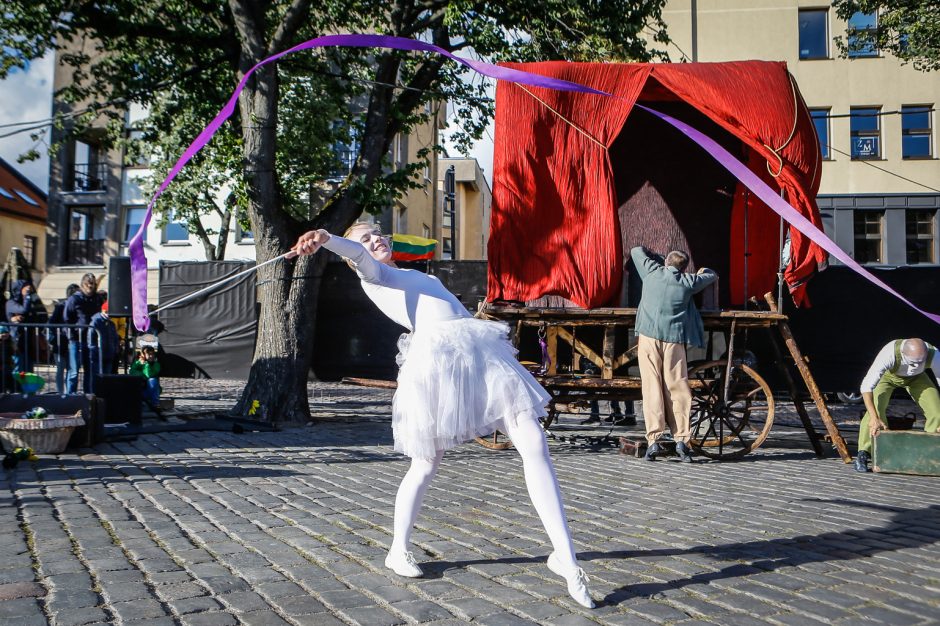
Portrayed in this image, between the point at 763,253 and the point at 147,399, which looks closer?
the point at 763,253

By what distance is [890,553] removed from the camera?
14.1 feet

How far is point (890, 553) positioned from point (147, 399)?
→ 8933 millimetres

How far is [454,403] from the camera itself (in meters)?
3.66

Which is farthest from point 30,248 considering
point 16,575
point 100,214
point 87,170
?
point 16,575

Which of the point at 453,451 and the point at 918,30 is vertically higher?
the point at 918,30

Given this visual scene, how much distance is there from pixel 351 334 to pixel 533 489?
12.6m

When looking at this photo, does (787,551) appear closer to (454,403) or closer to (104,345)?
(454,403)

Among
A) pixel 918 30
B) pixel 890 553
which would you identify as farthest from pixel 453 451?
pixel 918 30

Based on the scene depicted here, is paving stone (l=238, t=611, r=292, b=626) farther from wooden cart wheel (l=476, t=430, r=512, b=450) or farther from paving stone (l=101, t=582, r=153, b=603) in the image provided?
wooden cart wheel (l=476, t=430, r=512, b=450)

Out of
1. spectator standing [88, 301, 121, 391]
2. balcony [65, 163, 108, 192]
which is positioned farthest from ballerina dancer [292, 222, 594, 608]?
balcony [65, 163, 108, 192]

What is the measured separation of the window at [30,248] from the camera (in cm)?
4128

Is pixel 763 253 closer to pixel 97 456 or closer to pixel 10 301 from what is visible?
pixel 97 456

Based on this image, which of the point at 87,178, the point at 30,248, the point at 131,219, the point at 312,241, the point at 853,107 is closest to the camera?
the point at 312,241

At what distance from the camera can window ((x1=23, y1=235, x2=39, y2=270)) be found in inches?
1625
